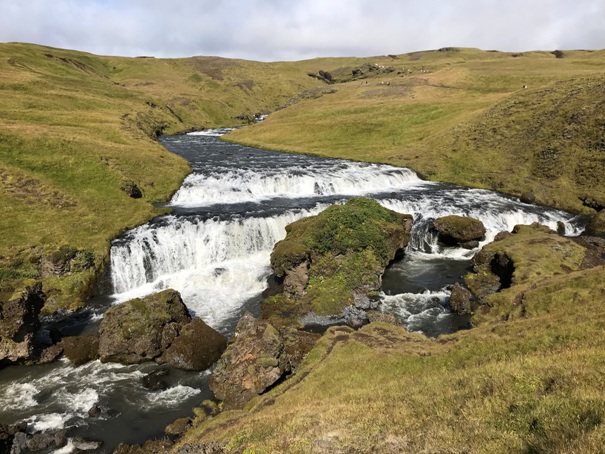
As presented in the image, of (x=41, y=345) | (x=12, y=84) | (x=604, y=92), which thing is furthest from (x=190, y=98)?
(x=41, y=345)

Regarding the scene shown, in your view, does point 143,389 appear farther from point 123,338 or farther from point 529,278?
point 529,278

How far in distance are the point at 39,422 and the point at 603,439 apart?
2397cm

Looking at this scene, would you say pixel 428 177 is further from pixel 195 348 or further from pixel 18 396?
pixel 18 396

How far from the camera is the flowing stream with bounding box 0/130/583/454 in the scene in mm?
21234

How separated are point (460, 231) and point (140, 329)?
1299 inches

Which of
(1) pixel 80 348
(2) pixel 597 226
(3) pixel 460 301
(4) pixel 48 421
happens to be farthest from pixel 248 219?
(2) pixel 597 226

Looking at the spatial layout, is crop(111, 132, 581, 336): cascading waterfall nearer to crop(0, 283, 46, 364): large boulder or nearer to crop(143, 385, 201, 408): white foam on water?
crop(143, 385, 201, 408): white foam on water

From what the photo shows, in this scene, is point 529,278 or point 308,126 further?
point 308,126

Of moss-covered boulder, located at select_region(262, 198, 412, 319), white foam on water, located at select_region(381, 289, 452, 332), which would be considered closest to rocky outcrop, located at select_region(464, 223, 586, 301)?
white foam on water, located at select_region(381, 289, 452, 332)

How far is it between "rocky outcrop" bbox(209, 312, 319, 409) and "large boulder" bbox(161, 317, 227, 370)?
70.1 inches

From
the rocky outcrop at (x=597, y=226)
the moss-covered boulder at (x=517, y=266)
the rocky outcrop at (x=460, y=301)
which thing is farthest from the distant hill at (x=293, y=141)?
the rocky outcrop at (x=460, y=301)

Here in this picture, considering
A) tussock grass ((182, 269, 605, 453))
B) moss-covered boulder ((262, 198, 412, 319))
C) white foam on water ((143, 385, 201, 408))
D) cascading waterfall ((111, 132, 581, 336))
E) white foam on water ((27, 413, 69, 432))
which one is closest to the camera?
tussock grass ((182, 269, 605, 453))

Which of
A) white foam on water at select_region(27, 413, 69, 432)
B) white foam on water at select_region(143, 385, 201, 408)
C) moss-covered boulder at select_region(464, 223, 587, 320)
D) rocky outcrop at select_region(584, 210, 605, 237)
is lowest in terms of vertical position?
white foam on water at select_region(27, 413, 69, 432)

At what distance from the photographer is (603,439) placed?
22.0 feet
